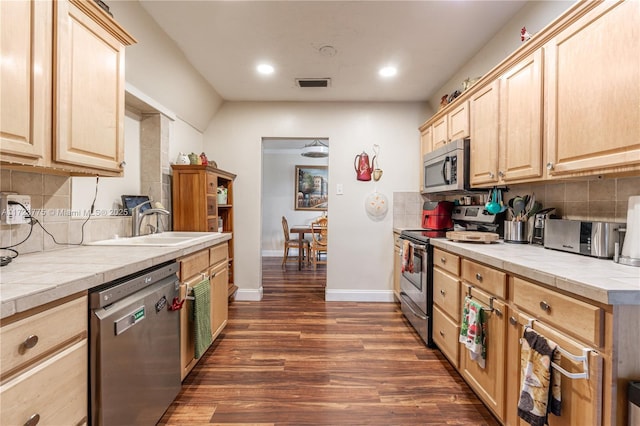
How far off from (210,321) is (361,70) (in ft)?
8.36

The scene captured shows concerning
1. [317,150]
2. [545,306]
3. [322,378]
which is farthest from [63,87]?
[317,150]

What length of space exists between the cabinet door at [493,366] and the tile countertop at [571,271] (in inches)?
9.0

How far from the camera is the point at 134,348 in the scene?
4.17 ft

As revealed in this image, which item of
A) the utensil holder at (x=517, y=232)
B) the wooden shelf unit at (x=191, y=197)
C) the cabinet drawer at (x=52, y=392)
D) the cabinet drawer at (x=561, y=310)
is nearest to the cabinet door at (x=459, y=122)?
the utensil holder at (x=517, y=232)

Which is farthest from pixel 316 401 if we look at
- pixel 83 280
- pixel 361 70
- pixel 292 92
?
pixel 292 92

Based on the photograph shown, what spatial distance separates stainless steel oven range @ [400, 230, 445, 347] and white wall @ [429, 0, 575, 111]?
1.47m

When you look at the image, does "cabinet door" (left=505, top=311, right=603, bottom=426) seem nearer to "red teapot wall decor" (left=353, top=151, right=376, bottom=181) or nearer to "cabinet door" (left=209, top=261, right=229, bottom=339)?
"cabinet door" (left=209, top=261, right=229, bottom=339)

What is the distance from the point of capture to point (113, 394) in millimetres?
1144

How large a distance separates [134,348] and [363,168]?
9.44ft

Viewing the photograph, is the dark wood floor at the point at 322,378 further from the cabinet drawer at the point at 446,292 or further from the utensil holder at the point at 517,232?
the utensil holder at the point at 517,232

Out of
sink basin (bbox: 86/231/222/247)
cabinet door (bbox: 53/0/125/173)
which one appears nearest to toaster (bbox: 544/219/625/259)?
sink basin (bbox: 86/231/222/247)

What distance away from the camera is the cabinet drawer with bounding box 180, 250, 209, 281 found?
174 centimetres

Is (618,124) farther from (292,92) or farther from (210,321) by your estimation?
(292,92)

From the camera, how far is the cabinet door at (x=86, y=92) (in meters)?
1.29
